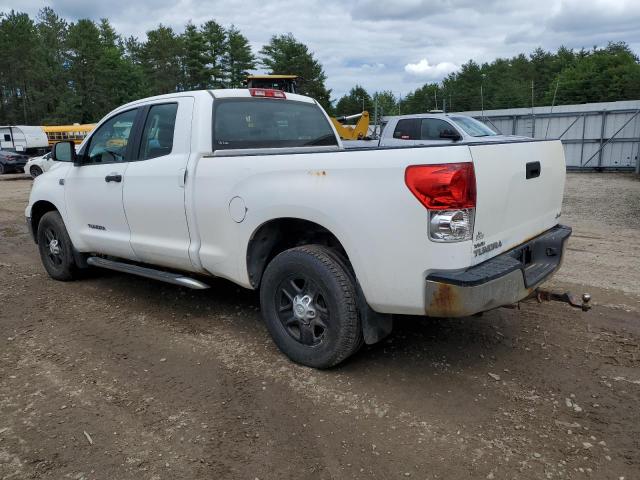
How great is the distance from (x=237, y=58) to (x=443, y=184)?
70.7 meters

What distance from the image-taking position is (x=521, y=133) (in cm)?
2080

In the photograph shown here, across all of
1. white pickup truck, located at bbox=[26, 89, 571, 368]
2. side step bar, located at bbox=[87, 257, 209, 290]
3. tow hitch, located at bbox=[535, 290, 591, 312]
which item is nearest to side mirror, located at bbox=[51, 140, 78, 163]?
white pickup truck, located at bbox=[26, 89, 571, 368]

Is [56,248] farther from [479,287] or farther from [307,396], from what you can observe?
[479,287]

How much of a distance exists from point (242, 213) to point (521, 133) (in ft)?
63.8

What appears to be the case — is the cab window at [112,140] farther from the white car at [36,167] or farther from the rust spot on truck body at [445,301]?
the white car at [36,167]

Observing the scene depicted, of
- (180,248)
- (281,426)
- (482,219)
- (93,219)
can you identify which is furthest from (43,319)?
(482,219)

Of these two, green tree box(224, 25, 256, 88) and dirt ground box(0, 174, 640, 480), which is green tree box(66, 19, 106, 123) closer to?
green tree box(224, 25, 256, 88)

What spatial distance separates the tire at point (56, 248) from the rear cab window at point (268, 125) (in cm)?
252

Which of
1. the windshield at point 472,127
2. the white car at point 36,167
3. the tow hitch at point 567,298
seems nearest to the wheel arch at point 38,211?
the tow hitch at point 567,298

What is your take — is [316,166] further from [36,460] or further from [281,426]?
[36,460]

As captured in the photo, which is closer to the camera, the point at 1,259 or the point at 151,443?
the point at 151,443

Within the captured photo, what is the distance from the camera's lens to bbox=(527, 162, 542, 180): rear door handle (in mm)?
3451

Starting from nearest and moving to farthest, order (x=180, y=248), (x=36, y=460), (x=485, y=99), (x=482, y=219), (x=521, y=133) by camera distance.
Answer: (x=36, y=460), (x=482, y=219), (x=180, y=248), (x=521, y=133), (x=485, y=99)

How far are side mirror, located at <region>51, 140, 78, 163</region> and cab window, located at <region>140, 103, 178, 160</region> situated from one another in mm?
1160
